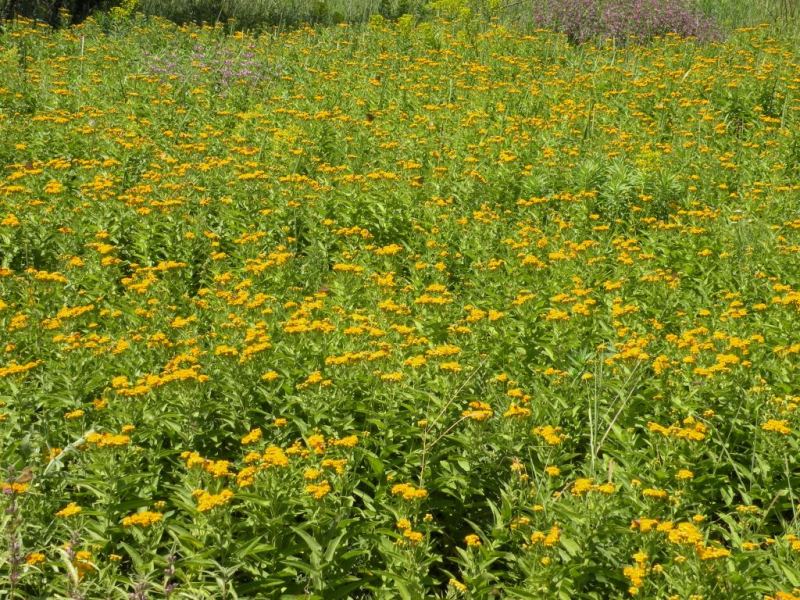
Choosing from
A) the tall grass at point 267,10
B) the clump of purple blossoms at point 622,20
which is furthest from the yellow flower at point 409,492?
the tall grass at point 267,10

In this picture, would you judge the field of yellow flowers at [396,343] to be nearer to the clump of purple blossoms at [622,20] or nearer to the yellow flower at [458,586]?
the yellow flower at [458,586]

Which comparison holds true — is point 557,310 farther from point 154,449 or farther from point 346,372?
point 154,449

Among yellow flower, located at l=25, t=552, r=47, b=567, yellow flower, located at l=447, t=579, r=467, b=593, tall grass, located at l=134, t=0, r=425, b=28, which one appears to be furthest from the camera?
tall grass, located at l=134, t=0, r=425, b=28

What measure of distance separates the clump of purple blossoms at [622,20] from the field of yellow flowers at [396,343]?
183 inches

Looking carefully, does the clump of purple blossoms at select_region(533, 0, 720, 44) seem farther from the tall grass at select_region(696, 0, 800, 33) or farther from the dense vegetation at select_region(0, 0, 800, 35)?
the tall grass at select_region(696, 0, 800, 33)

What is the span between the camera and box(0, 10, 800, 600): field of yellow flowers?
3436 millimetres

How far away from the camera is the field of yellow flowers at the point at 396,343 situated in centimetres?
344

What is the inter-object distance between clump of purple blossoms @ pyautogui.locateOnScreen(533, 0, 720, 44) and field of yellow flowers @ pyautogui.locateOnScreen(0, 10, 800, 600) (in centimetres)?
464

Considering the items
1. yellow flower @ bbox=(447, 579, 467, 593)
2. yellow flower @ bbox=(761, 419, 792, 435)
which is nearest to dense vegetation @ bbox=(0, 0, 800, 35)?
yellow flower @ bbox=(761, 419, 792, 435)

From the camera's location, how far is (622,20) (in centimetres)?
1419

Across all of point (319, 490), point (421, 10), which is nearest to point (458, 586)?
point (319, 490)

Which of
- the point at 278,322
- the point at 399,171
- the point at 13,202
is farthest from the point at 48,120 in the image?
the point at 278,322

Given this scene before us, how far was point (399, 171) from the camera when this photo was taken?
24.8 feet

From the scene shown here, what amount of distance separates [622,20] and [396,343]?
11275 millimetres
